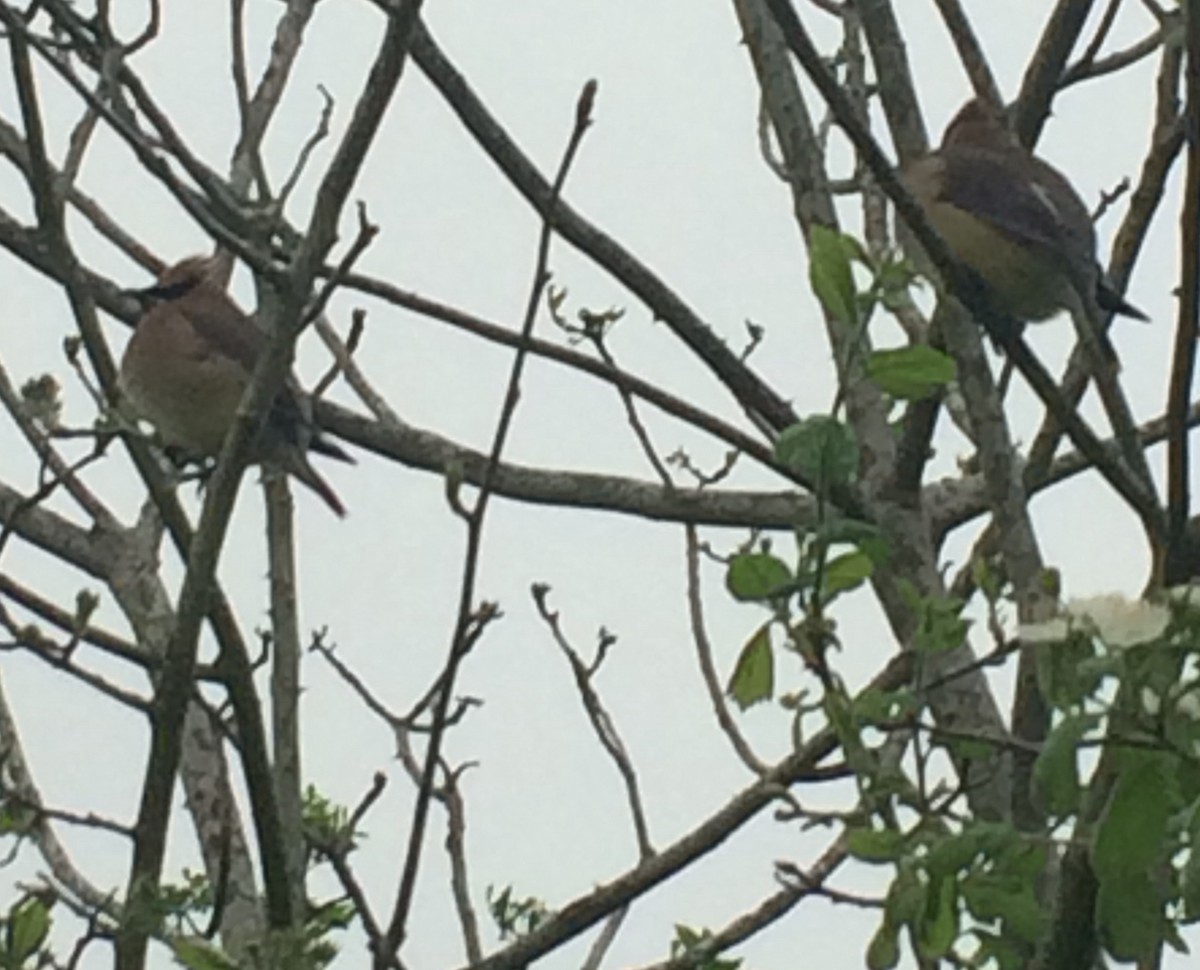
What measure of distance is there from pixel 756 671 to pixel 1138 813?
63 centimetres

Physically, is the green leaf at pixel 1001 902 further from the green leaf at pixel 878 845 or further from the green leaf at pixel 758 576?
the green leaf at pixel 758 576

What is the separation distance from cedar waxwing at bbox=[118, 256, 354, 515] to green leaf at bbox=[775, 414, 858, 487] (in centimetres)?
406

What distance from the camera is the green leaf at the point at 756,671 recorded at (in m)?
2.44

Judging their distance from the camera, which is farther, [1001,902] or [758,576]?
Result: [758,576]

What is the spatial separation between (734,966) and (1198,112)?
0.95 metres

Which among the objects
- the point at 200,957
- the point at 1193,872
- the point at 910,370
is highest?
the point at 910,370

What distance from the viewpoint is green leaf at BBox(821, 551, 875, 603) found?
7.63 ft

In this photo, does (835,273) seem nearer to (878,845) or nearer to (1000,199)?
(878,845)

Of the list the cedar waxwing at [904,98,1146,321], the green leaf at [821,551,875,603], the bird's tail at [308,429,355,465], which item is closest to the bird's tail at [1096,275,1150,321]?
the cedar waxwing at [904,98,1146,321]

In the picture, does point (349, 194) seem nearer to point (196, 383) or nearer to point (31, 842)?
point (31, 842)

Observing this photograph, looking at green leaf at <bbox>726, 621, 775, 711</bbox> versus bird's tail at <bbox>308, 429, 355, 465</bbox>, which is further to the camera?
bird's tail at <bbox>308, 429, 355, 465</bbox>

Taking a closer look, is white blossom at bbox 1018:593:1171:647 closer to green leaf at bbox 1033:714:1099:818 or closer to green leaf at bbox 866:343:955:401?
green leaf at bbox 1033:714:1099:818

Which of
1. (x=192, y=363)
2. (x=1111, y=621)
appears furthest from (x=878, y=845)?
(x=192, y=363)

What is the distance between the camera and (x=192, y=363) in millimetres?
6676
